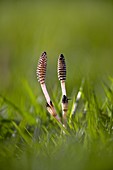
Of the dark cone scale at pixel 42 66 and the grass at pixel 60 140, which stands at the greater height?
the dark cone scale at pixel 42 66

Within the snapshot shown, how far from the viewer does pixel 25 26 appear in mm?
6602

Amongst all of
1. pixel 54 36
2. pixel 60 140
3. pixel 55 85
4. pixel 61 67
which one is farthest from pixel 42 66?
pixel 54 36

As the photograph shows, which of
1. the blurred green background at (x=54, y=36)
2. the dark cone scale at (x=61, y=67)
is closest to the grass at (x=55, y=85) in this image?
the blurred green background at (x=54, y=36)

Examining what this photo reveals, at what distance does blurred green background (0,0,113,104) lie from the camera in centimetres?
503

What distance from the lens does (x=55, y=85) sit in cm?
337

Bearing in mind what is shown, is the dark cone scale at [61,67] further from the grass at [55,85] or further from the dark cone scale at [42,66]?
the grass at [55,85]

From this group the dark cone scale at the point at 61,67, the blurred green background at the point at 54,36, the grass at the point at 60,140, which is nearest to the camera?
the grass at the point at 60,140

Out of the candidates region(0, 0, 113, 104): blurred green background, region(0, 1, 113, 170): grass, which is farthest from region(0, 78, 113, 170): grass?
region(0, 0, 113, 104): blurred green background

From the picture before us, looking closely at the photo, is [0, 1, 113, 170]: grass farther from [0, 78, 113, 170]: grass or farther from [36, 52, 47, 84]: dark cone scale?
[36, 52, 47, 84]: dark cone scale

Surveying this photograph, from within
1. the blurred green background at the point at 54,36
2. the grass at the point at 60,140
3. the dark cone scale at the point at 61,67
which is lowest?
the grass at the point at 60,140

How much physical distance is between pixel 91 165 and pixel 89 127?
38 cm

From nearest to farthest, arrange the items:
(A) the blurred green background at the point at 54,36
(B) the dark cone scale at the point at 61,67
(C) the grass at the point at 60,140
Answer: (C) the grass at the point at 60,140 < (B) the dark cone scale at the point at 61,67 < (A) the blurred green background at the point at 54,36

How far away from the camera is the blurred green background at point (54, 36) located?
16.5ft

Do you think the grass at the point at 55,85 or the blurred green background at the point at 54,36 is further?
the blurred green background at the point at 54,36
